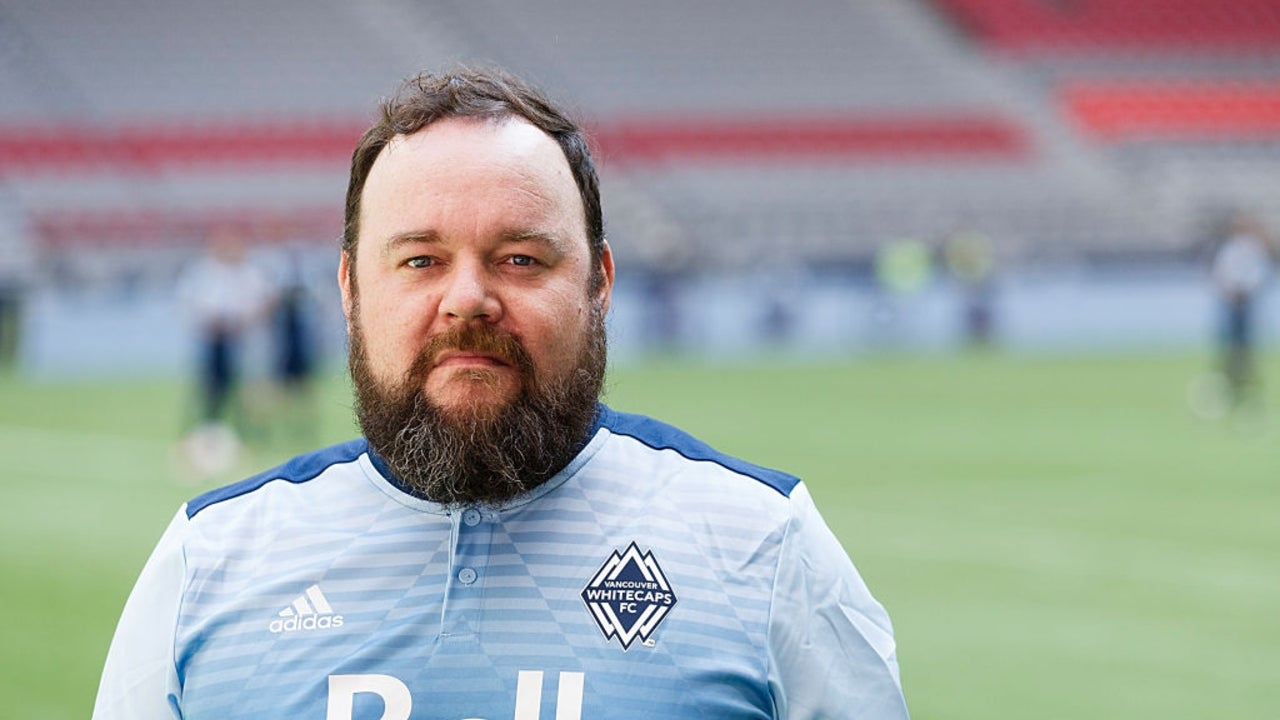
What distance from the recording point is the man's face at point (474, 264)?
245 cm

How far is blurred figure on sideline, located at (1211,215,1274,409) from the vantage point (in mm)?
20141

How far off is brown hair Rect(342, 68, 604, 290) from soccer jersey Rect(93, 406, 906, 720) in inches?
14.0

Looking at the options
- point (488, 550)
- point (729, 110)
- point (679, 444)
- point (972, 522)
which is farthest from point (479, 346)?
point (729, 110)

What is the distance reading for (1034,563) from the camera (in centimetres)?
1070

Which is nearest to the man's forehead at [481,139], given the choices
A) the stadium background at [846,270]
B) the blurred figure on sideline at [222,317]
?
the stadium background at [846,270]

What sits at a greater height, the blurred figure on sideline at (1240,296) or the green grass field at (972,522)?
the blurred figure on sideline at (1240,296)

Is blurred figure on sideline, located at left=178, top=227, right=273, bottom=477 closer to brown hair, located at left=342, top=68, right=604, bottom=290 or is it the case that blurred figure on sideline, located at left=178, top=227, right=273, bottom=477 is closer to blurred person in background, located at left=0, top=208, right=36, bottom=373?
blurred person in background, located at left=0, top=208, right=36, bottom=373

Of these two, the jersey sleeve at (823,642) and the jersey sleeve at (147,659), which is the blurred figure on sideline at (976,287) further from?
the jersey sleeve at (147,659)

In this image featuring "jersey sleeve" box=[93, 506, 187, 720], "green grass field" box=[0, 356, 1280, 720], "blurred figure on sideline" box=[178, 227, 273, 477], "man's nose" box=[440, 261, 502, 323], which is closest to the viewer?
"man's nose" box=[440, 261, 502, 323]

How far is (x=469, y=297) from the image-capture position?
7.91ft

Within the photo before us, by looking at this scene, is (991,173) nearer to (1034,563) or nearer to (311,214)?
(311,214)

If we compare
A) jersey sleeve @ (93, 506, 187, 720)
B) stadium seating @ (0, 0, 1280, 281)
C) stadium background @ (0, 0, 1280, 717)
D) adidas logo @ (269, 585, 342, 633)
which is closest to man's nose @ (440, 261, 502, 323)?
adidas logo @ (269, 585, 342, 633)

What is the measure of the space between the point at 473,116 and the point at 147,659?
34.3 inches

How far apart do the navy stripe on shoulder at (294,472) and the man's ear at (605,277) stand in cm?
40
